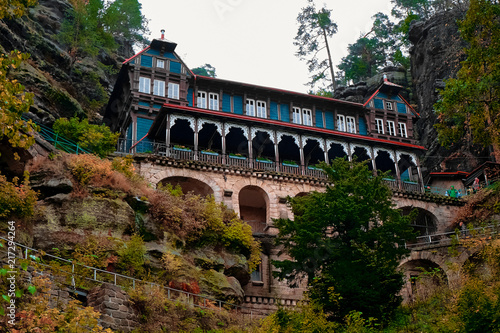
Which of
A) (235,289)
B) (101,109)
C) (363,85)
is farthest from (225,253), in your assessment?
(363,85)

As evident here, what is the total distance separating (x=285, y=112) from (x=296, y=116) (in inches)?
37.7

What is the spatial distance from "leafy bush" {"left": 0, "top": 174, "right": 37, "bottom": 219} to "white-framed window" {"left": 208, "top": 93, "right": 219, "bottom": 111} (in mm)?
24980

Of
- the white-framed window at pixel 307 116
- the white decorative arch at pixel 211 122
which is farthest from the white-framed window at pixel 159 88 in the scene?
the white-framed window at pixel 307 116

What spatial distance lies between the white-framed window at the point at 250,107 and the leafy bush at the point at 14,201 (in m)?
26.1

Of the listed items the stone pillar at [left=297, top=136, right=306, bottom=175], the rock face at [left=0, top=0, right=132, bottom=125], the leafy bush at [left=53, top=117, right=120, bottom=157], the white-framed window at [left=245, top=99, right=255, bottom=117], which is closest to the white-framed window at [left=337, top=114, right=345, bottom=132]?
the stone pillar at [left=297, top=136, right=306, bottom=175]

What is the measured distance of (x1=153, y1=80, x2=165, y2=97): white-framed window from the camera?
41875 mm

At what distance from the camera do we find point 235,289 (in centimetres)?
2505

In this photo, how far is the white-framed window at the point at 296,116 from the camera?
44812 millimetres

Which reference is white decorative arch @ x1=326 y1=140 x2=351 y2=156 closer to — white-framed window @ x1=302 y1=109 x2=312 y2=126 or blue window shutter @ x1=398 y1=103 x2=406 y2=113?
white-framed window @ x1=302 y1=109 x2=312 y2=126

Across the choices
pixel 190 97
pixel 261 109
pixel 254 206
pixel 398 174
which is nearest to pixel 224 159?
pixel 254 206

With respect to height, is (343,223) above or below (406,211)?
below

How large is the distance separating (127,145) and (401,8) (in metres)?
45.7

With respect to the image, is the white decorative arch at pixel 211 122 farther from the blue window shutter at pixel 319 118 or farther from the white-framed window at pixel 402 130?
the white-framed window at pixel 402 130

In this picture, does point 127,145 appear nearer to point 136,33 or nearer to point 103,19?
point 103,19
